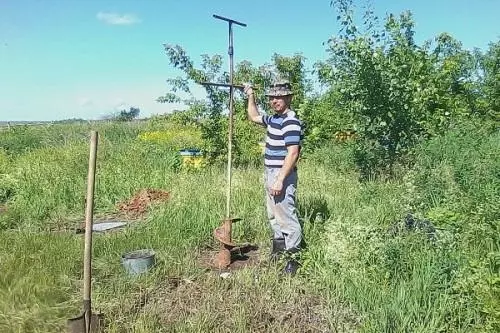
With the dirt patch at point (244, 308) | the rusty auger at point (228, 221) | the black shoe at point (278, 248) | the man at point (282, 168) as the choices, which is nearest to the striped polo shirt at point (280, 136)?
the man at point (282, 168)

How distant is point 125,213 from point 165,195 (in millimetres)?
643

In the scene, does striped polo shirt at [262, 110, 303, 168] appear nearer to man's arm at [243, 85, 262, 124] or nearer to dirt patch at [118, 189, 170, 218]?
man's arm at [243, 85, 262, 124]

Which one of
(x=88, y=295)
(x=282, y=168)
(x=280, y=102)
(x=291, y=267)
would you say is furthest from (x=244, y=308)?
(x=280, y=102)

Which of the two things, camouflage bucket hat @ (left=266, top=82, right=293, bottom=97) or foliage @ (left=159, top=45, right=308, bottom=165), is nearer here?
camouflage bucket hat @ (left=266, top=82, right=293, bottom=97)

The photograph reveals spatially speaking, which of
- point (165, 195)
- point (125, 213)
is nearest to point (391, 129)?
point (165, 195)

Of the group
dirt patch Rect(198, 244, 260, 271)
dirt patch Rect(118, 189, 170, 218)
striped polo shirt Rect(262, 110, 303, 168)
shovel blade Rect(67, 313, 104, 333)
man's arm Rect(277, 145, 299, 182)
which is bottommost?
shovel blade Rect(67, 313, 104, 333)

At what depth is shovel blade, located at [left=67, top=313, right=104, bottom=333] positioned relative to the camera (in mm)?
3242

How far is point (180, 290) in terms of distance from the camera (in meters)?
4.02

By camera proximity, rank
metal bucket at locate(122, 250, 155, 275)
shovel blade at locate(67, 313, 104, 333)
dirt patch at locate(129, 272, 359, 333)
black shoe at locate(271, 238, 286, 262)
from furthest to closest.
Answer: black shoe at locate(271, 238, 286, 262) → metal bucket at locate(122, 250, 155, 275) → dirt patch at locate(129, 272, 359, 333) → shovel blade at locate(67, 313, 104, 333)

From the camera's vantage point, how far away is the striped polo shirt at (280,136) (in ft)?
14.6

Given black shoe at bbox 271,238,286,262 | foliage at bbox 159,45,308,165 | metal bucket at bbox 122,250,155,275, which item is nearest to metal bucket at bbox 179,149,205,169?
foliage at bbox 159,45,308,165

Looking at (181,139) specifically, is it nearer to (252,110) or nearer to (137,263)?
(252,110)

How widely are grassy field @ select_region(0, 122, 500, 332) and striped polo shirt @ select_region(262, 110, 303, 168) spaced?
0.80 metres

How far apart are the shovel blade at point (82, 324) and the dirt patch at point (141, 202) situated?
12.4ft
